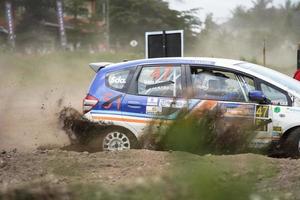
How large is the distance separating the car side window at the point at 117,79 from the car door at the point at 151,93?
6.6 inches

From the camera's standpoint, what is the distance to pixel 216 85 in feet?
26.3

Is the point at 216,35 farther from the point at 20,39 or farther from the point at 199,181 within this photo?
the point at 199,181

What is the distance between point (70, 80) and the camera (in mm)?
32000

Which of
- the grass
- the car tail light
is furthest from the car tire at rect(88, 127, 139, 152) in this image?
the grass

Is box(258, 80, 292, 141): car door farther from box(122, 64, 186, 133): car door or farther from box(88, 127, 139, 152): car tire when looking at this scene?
box(88, 127, 139, 152): car tire

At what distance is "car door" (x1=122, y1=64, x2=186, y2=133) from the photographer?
26.3 ft

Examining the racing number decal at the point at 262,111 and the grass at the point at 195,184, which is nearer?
the grass at the point at 195,184

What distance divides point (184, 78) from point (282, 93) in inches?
52.9

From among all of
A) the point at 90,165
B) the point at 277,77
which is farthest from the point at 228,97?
the point at 90,165

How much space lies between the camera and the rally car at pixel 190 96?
7703mm

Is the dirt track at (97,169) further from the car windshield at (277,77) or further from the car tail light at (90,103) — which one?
the car windshield at (277,77)

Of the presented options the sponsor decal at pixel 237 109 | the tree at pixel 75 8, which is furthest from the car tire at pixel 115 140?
the tree at pixel 75 8

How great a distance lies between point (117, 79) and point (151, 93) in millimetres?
641

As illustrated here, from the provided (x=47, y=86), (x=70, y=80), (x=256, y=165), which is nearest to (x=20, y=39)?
(x=70, y=80)
